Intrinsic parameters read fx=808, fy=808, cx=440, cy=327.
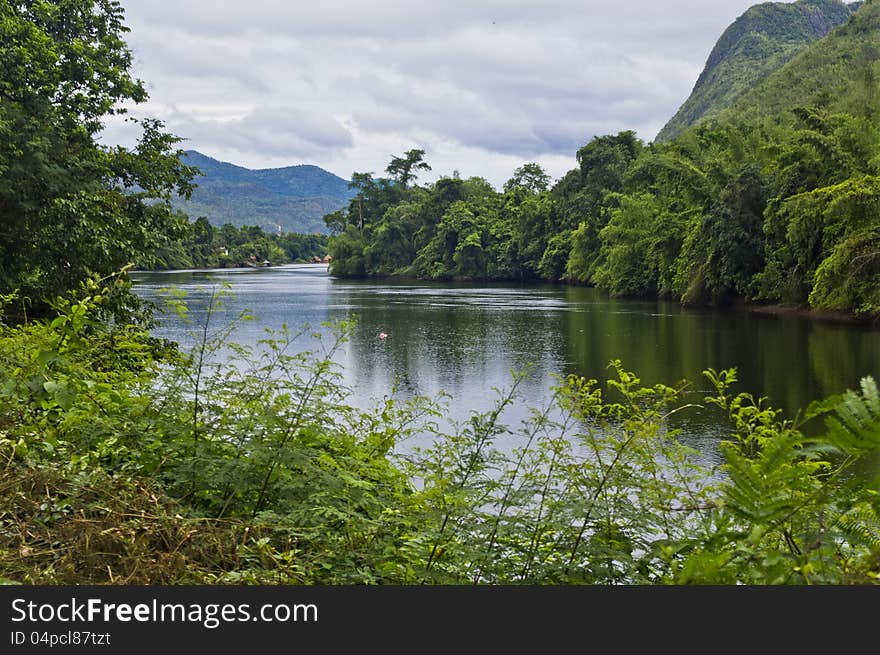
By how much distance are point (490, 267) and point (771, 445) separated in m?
75.7

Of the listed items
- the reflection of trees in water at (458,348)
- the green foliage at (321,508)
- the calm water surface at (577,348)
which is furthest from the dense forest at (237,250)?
the green foliage at (321,508)

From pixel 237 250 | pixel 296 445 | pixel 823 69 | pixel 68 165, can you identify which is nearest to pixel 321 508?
pixel 296 445

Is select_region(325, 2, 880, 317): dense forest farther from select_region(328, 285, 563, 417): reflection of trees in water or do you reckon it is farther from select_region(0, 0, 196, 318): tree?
select_region(0, 0, 196, 318): tree

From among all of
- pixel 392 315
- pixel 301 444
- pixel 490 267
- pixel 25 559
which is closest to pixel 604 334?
pixel 392 315

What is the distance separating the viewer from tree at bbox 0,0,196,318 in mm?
14625

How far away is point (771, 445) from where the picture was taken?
8.62ft

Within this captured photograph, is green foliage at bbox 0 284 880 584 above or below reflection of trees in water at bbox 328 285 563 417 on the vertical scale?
above

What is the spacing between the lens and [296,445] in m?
4.86

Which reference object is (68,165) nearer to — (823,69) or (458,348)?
(458,348)

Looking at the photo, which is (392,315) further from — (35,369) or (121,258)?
(35,369)

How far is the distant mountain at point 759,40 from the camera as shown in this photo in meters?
145

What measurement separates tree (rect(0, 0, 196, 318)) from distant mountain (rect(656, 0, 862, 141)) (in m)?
136

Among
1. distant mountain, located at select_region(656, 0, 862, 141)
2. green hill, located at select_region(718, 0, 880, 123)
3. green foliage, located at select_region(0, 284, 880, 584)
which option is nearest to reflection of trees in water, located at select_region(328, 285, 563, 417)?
green foliage, located at select_region(0, 284, 880, 584)

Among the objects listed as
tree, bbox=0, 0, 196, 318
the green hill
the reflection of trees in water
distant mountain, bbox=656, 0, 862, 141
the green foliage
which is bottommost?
the reflection of trees in water
